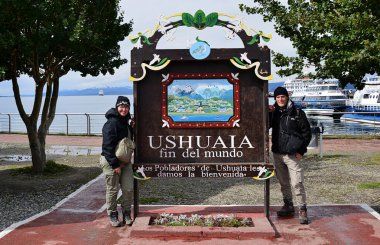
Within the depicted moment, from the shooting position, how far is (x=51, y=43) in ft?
32.9

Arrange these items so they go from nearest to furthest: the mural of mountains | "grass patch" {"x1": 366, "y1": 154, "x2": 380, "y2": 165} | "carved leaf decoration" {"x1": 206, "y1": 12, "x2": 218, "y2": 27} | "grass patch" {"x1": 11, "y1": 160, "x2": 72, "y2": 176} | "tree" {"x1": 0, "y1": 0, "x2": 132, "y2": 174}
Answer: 1. "carved leaf decoration" {"x1": 206, "y1": 12, "x2": 218, "y2": 27}
2. the mural of mountains
3. "tree" {"x1": 0, "y1": 0, "x2": 132, "y2": 174}
4. "grass patch" {"x1": 11, "y1": 160, "x2": 72, "y2": 176}
5. "grass patch" {"x1": 366, "y1": 154, "x2": 380, "y2": 165}

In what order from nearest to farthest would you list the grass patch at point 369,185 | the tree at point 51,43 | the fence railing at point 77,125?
1. the tree at point 51,43
2. the grass patch at point 369,185
3. the fence railing at point 77,125

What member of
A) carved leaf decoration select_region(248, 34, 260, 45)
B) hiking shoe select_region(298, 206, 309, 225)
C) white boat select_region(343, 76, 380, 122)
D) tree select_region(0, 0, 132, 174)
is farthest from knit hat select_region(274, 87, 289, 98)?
white boat select_region(343, 76, 380, 122)

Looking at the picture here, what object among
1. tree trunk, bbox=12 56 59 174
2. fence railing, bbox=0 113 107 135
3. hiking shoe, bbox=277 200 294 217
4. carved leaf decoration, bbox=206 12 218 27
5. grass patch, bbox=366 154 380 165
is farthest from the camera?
fence railing, bbox=0 113 107 135

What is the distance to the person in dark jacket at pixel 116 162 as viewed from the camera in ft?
21.5

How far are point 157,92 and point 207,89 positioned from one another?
0.76 metres

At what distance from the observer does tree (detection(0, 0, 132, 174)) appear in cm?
959

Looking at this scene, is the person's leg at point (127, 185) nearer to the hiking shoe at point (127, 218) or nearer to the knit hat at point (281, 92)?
the hiking shoe at point (127, 218)

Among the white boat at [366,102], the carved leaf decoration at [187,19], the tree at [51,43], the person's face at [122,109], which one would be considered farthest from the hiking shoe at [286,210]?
the white boat at [366,102]

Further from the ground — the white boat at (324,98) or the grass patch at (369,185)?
the white boat at (324,98)

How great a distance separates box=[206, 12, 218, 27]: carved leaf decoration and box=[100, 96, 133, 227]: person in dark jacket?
5.25 feet

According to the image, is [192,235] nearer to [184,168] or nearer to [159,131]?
[184,168]

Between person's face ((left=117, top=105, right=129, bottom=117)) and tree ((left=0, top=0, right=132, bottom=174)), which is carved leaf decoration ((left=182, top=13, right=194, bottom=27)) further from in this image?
tree ((left=0, top=0, right=132, bottom=174))

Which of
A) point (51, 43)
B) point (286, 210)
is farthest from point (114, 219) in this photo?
point (51, 43)
